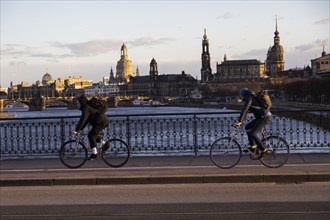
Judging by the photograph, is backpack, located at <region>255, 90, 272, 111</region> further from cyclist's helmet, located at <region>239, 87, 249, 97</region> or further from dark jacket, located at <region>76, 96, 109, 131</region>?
dark jacket, located at <region>76, 96, 109, 131</region>

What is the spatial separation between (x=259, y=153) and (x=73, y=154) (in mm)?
3776

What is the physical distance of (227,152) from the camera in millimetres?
11859

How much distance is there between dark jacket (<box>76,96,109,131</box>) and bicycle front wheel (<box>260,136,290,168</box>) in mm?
3195

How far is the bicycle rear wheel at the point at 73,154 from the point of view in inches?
492

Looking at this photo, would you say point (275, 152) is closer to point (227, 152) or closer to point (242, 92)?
point (227, 152)

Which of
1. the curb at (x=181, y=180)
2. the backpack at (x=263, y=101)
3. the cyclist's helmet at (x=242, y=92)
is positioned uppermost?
the cyclist's helmet at (x=242, y=92)

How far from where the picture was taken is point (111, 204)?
8859mm

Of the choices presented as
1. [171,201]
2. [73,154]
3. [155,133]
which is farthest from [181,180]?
[155,133]

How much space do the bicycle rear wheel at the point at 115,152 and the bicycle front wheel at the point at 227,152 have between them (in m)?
1.76

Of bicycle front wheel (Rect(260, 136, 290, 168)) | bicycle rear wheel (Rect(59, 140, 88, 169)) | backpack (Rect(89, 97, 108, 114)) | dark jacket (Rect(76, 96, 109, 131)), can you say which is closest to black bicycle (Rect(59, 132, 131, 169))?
bicycle rear wheel (Rect(59, 140, 88, 169))

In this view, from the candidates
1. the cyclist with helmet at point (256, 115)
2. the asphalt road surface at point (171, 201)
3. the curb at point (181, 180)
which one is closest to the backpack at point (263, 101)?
the cyclist with helmet at point (256, 115)

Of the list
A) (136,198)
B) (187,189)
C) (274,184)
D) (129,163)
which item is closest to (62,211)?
(136,198)

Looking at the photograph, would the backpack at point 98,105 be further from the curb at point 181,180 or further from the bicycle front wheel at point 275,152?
the bicycle front wheel at point 275,152

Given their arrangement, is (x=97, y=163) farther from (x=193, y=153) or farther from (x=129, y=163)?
(x=193, y=153)
